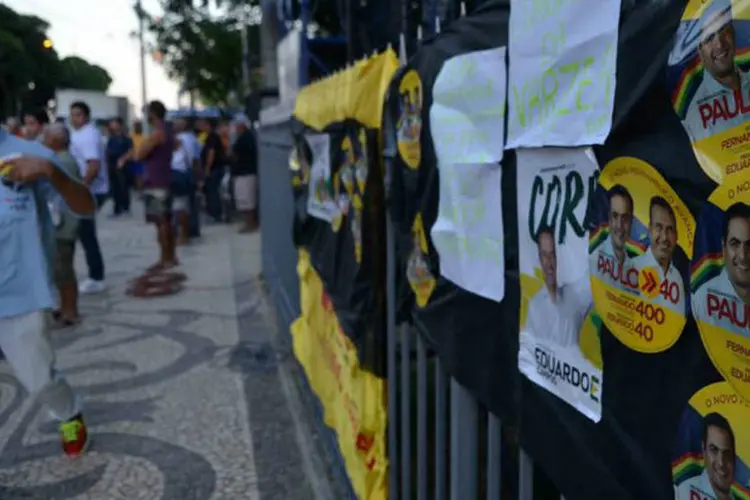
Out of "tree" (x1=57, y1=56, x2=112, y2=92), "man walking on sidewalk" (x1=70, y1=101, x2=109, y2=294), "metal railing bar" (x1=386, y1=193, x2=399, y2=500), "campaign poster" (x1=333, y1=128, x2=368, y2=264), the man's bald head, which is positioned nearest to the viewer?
"metal railing bar" (x1=386, y1=193, x2=399, y2=500)

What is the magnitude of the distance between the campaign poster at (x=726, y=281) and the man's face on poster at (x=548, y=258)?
0.46 metres

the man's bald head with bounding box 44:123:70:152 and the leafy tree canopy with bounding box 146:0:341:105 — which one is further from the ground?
the leafy tree canopy with bounding box 146:0:341:105

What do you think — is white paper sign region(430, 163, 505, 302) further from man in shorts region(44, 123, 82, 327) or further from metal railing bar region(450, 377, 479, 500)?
man in shorts region(44, 123, 82, 327)

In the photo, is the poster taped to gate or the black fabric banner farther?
the poster taped to gate

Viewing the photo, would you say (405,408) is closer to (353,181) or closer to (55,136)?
(353,181)

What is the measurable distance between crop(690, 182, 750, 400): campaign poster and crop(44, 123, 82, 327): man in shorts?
250 inches

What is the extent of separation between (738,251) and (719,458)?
11.6 inches

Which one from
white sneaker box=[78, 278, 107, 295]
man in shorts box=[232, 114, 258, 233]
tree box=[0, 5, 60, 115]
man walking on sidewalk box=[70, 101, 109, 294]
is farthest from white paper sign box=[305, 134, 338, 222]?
tree box=[0, 5, 60, 115]

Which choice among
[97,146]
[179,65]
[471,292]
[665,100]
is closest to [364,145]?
[471,292]

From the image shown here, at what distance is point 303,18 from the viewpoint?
659cm

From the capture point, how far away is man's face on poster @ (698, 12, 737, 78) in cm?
102

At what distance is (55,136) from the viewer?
21.9 feet

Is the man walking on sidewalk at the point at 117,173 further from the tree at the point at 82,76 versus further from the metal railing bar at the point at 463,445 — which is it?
the tree at the point at 82,76

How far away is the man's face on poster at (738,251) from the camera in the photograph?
1.01 meters
